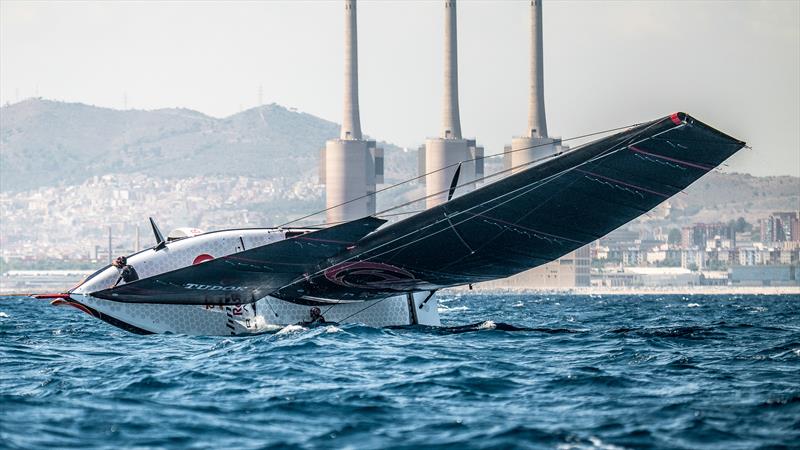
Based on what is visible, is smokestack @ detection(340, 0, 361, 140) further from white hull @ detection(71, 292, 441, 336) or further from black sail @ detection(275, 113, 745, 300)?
black sail @ detection(275, 113, 745, 300)

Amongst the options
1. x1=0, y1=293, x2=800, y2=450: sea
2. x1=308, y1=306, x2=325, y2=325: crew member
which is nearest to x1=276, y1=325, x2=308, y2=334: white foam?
x1=308, y1=306, x2=325, y2=325: crew member

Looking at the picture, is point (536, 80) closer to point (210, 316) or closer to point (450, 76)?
point (450, 76)

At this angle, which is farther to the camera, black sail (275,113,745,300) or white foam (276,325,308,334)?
white foam (276,325,308,334)

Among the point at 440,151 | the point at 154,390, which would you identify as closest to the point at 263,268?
the point at 154,390

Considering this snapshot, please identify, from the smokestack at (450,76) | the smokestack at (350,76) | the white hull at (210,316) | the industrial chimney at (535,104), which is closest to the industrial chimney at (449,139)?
the smokestack at (450,76)

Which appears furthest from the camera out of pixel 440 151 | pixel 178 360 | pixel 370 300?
pixel 440 151

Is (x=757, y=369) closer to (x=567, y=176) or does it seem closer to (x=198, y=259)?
(x=567, y=176)
